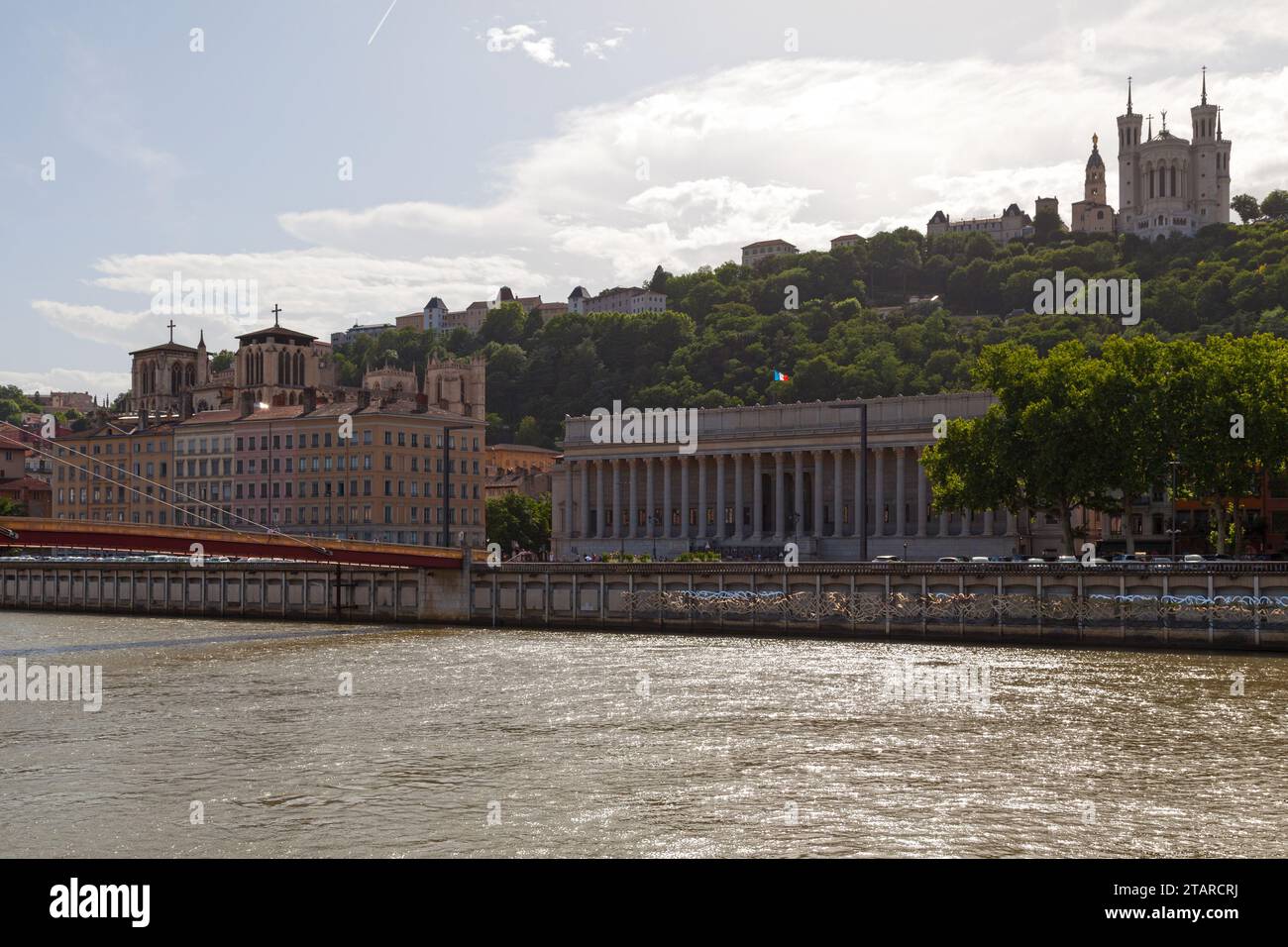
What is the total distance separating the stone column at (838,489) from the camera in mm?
116938

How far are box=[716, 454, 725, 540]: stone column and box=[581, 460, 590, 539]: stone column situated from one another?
13.6 meters

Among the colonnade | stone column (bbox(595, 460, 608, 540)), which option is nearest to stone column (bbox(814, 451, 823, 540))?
the colonnade

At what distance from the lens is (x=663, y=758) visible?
2995 centimetres

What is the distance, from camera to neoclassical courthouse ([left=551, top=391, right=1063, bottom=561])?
11119cm

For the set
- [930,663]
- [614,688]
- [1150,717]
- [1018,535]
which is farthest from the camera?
[1018,535]

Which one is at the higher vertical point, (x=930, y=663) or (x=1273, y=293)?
(x=1273, y=293)

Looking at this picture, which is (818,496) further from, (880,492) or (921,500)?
(921,500)

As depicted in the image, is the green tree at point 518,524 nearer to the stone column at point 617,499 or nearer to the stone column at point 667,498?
the stone column at point 617,499

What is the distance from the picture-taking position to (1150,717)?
3556 centimetres

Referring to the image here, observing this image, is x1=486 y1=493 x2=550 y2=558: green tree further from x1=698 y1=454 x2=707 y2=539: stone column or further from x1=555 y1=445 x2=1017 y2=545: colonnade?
x1=698 y1=454 x2=707 y2=539: stone column

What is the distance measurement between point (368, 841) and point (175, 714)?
17.4 m

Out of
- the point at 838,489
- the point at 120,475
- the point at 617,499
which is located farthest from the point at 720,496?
the point at 120,475
